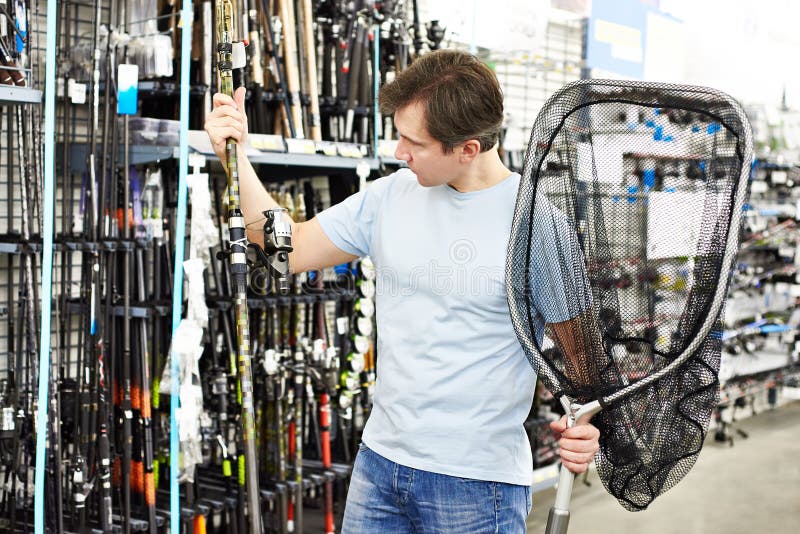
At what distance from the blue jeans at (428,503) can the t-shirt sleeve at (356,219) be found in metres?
0.48

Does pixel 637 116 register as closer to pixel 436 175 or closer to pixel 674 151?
pixel 674 151

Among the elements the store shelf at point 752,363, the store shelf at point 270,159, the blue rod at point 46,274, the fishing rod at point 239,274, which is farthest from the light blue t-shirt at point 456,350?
the store shelf at point 752,363

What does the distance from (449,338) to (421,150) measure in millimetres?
381

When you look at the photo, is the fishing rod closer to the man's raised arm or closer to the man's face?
the man's raised arm

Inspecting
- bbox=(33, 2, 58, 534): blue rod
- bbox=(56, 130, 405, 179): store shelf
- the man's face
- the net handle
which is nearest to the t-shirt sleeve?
the man's face

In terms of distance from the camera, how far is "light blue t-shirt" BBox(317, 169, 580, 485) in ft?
6.25

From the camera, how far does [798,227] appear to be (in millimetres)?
7371

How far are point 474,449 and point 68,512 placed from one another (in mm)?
1975

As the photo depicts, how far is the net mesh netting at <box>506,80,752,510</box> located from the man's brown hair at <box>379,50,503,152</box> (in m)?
0.15

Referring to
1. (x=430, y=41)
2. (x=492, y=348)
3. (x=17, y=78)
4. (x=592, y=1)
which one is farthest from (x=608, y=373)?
(x=592, y=1)

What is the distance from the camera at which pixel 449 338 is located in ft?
6.30

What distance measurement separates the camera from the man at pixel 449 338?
1875 millimetres

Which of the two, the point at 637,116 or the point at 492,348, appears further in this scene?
the point at 492,348

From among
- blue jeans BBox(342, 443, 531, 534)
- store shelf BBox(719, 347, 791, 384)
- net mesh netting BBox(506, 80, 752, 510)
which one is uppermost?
net mesh netting BBox(506, 80, 752, 510)
